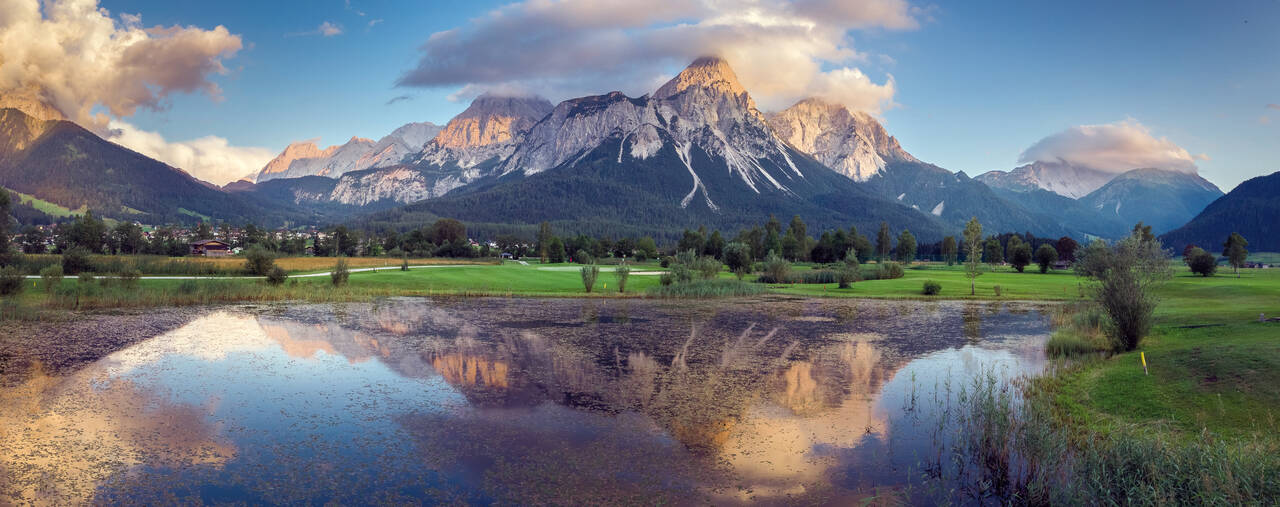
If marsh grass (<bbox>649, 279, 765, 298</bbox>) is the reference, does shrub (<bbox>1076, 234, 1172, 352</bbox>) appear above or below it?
above

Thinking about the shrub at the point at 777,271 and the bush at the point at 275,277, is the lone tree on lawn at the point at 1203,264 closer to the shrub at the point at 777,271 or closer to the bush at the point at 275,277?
the shrub at the point at 777,271

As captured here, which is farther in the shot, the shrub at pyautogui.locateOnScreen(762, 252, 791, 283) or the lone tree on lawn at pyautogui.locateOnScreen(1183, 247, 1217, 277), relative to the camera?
the shrub at pyautogui.locateOnScreen(762, 252, 791, 283)

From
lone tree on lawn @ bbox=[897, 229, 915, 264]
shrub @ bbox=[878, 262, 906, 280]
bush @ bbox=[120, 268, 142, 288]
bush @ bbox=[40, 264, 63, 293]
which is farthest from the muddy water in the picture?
lone tree on lawn @ bbox=[897, 229, 915, 264]

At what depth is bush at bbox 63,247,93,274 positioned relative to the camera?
5647 centimetres

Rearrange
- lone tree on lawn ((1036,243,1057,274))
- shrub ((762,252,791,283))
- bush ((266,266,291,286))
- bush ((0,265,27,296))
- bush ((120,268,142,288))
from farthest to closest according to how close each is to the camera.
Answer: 1. lone tree on lawn ((1036,243,1057,274))
2. shrub ((762,252,791,283))
3. bush ((266,266,291,286))
4. bush ((120,268,142,288))
5. bush ((0,265,27,296))

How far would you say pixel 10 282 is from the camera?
143ft

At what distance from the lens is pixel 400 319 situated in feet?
135

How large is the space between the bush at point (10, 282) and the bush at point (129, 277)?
6.19 meters

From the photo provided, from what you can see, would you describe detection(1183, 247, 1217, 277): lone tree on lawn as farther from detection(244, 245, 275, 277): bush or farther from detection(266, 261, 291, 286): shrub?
detection(244, 245, 275, 277): bush

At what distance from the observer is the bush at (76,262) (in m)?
56.5

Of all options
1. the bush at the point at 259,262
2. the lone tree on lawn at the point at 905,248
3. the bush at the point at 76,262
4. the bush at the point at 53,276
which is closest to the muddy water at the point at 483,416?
the bush at the point at 53,276

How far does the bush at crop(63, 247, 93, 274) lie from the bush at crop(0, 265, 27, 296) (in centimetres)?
1239

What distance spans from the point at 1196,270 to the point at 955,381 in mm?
85542

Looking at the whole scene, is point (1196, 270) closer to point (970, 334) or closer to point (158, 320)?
point (970, 334)
